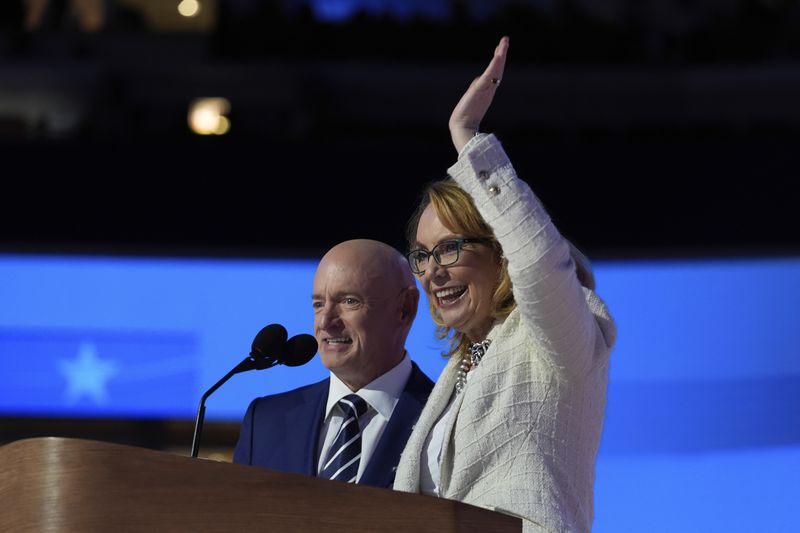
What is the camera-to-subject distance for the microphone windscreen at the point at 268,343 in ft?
5.81

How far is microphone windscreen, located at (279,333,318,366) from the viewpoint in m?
1.80

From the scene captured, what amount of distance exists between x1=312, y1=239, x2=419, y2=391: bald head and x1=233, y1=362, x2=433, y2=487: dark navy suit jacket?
0.07m

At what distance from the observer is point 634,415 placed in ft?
12.8

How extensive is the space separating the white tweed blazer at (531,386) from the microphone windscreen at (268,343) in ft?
1.15

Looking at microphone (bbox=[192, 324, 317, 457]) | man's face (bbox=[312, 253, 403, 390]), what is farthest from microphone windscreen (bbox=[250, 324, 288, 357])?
man's face (bbox=[312, 253, 403, 390])

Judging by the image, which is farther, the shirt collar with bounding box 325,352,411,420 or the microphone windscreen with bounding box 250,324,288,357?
the shirt collar with bounding box 325,352,411,420

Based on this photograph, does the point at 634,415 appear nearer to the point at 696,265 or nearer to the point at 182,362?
the point at 696,265

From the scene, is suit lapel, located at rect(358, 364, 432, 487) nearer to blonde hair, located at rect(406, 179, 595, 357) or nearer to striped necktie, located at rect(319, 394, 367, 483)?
striped necktie, located at rect(319, 394, 367, 483)

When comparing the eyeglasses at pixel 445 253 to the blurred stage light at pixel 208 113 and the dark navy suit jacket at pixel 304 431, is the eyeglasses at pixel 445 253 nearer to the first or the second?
the dark navy suit jacket at pixel 304 431

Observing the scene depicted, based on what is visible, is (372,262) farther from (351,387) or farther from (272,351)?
(272,351)

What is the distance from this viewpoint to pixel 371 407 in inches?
79.0

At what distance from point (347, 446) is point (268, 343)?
29 cm

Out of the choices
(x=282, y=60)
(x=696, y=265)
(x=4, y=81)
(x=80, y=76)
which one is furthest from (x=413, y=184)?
(x=4, y=81)

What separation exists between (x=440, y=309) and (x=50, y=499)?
675mm
